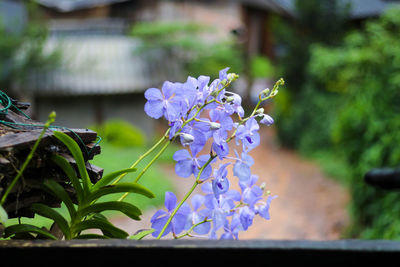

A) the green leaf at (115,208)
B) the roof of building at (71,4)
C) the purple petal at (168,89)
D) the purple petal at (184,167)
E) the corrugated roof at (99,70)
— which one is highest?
the roof of building at (71,4)

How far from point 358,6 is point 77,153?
45.5ft

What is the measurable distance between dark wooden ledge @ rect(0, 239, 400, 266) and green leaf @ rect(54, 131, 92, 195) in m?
0.13


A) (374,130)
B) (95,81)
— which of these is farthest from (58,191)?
(95,81)

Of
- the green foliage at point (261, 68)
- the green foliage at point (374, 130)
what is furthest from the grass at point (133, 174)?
the green foliage at point (261, 68)

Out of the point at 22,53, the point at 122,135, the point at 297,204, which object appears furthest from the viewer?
the point at 122,135

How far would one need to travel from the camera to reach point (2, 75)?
358 inches

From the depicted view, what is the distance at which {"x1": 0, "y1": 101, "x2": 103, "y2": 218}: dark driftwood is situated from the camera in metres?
0.52

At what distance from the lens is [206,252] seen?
447 millimetres

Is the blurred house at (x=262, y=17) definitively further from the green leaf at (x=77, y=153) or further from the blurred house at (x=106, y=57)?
the green leaf at (x=77, y=153)

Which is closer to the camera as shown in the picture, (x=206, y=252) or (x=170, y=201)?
(x=206, y=252)

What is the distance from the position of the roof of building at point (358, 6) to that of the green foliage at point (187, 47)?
2.31 m

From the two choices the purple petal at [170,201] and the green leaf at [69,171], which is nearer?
the green leaf at [69,171]

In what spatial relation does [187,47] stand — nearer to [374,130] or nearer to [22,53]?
[22,53]

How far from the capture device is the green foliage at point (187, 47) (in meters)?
10.8
